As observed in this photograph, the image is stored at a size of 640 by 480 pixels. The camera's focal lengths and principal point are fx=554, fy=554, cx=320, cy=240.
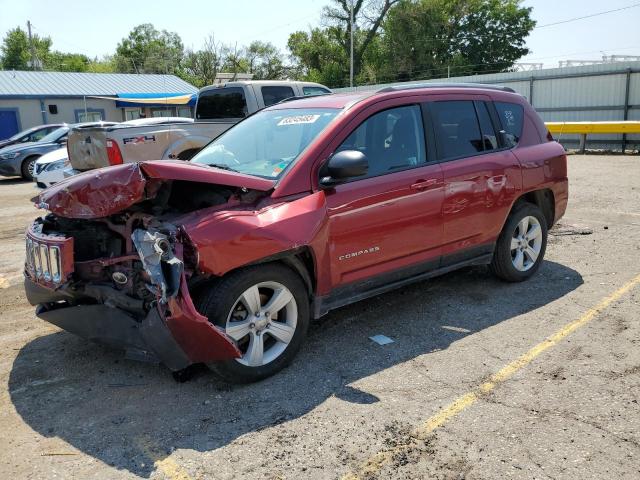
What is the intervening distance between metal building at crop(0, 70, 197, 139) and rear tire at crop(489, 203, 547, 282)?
23.0m

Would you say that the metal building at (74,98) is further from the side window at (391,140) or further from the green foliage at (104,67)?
the green foliage at (104,67)

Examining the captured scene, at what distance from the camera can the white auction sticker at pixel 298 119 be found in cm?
435

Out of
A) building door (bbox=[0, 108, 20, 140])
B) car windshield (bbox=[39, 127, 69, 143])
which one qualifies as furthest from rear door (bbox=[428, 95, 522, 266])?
building door (bbox=[0, 108, 20, 140])

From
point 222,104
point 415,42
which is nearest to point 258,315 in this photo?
point 222,104

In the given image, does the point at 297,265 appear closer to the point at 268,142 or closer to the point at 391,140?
the point at 268,142

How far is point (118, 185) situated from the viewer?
11.1 feet

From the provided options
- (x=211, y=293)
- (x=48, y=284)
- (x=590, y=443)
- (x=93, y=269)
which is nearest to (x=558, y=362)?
(x=590, y=443)

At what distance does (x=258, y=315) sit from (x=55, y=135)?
1630cm

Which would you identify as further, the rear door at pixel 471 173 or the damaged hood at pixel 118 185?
the rear door at pixel 471 173

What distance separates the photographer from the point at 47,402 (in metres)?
3.49

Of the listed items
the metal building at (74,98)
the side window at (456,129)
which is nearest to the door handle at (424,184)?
the side window at (456,129)

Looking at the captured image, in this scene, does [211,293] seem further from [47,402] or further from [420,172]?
[420,172]

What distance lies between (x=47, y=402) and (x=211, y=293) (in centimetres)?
127

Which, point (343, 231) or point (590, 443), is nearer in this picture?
point (590, 443)
